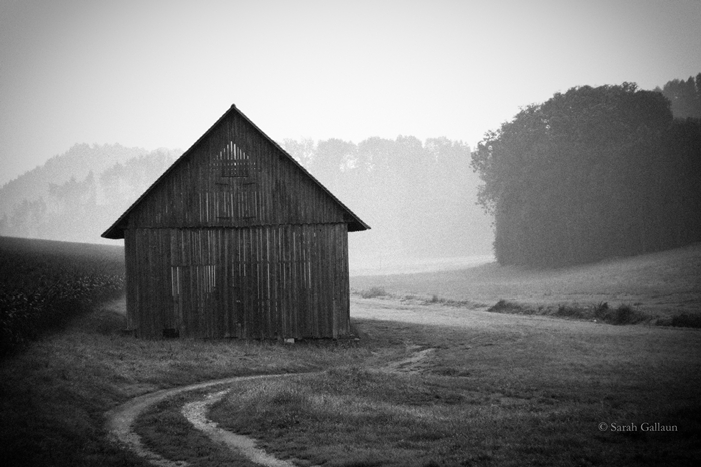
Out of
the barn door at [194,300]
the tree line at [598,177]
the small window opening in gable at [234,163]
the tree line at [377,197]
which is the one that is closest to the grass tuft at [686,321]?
the small window opening in gable at [234,163]

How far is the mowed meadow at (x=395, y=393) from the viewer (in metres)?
11.1

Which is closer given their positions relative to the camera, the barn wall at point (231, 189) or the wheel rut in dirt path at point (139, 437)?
the wheel rut in dirt path at point (139, 437)

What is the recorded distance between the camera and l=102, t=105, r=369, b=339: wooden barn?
29.6m

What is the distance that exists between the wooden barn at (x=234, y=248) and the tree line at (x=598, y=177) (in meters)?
45.6

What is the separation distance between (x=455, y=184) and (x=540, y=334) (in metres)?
117

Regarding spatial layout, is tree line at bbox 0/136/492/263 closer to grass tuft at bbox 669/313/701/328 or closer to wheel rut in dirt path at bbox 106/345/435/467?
grass tuft at bbox 669/313/701/328

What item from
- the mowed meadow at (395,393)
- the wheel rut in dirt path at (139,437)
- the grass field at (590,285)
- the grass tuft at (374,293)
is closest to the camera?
the mowed meadow at (395,393)

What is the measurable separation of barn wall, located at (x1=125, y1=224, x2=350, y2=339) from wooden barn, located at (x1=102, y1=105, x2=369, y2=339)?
0.19ft

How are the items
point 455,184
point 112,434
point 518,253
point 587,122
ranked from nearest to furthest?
point 112,434 < point 587,122 < point 518,253 < point 455,184

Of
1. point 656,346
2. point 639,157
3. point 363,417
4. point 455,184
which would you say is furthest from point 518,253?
point 455,184

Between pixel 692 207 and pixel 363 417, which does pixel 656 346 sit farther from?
pixel 692 207

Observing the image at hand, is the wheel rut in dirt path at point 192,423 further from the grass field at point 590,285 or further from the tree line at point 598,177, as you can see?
the tree line at point 598,177

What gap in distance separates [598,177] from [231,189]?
5069cm

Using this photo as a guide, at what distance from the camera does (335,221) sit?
30156mm
